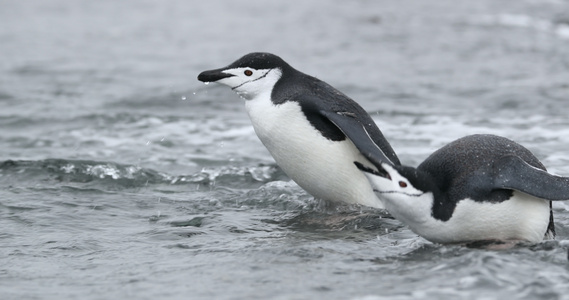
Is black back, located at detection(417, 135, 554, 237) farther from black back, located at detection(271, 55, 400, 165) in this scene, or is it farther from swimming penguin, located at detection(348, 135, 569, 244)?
black back, located at detection(271, 55, 400, 165)

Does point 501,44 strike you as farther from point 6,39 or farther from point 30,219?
point 30,219

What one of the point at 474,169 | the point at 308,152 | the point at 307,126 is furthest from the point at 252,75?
the point at 474,169

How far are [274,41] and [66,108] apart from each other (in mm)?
5557

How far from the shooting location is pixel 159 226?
572cm

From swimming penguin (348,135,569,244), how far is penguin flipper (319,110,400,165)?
47 cm

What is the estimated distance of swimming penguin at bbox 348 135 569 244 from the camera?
4480 mm

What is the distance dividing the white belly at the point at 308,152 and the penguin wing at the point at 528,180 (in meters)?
1.17

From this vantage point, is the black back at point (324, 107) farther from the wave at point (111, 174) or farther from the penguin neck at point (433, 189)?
the wave at point (111, 174)

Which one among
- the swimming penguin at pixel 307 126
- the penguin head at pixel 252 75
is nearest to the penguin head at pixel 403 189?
the swimming penguin at pixel 307 126

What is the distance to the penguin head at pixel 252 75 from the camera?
5.94 meters

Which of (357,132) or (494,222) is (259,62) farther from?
(494,222)

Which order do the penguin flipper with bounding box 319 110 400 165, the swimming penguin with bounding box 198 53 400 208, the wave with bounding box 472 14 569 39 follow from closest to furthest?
the penguin flipper with bounding box 319 110 400 165 → the swimming penguin with bounding box 198 53 400 208 → the wave with bounding box 472 14 569 39

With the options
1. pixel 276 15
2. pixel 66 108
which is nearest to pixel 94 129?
pixel 66 108

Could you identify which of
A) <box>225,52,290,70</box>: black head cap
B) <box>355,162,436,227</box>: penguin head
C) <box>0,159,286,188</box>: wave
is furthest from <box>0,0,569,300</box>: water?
<box>225,52,290,70</box>: black head cap
